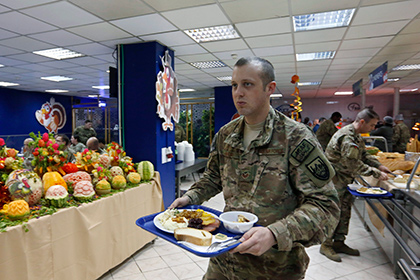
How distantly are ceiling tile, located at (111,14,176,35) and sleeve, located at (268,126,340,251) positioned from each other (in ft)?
9.42

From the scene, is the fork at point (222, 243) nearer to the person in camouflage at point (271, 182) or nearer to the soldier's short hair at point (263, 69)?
the person in camouflage at point (271, 182)

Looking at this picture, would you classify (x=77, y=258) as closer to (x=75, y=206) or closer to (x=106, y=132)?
(x=75, y=206)

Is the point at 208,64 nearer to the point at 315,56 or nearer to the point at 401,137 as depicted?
the point at 315,56

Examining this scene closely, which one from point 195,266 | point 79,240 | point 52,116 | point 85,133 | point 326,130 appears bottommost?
point 195,266

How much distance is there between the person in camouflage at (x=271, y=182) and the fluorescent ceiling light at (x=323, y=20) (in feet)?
9.02

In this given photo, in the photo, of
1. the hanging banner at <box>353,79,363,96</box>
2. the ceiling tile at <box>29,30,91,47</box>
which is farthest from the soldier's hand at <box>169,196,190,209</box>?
the hanging banner at <box>353,79,363,96</box>

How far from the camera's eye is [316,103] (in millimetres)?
14938

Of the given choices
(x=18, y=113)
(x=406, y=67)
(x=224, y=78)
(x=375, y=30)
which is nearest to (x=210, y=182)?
(x=375, y=30)

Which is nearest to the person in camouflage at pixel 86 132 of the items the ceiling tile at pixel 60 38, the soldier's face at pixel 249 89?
the ceiling tile at pixel 60 38

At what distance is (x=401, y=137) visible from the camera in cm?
748

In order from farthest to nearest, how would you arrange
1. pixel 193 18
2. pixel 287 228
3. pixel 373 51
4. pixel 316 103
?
pixel 316 103
pixel 373 51
pixel 193 18
pixel 287 228

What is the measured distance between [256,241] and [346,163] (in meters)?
2.63

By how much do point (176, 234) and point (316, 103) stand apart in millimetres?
15278

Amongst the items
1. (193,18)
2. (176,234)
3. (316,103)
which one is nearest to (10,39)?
(193,18)
